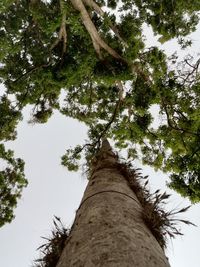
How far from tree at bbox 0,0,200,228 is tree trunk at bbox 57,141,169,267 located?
4326 millimetres

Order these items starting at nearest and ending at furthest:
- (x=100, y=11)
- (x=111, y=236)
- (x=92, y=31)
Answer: (x=111, y=236), (x=92, y=31), (x=100, y=11)

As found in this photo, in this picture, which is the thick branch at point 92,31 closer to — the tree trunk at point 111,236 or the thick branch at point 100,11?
the thick branch at point 100,11

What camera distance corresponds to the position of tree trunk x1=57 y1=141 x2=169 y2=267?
226 centimetres

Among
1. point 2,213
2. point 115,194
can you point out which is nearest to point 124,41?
point 115,194

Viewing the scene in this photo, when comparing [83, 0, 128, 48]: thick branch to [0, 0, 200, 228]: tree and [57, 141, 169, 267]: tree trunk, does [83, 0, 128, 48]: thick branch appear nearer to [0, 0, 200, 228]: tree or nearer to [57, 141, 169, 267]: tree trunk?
[0, 0, 200, 228]: tree

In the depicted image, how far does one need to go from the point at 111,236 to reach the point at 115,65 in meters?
6.18

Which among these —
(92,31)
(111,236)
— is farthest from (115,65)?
(111,236)

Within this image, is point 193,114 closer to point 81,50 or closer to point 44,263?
point 81,50

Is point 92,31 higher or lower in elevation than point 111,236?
higher

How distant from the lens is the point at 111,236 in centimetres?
254

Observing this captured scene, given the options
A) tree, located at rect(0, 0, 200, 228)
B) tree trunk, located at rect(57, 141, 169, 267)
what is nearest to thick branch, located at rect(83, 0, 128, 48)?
tree, located at rect(0, 0, 200, 228)

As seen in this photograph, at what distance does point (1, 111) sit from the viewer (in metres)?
10.7

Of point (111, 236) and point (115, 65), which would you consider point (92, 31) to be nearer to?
point (115, 65)

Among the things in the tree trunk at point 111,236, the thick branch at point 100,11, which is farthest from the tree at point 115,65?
the tree trunk at point 111,236
